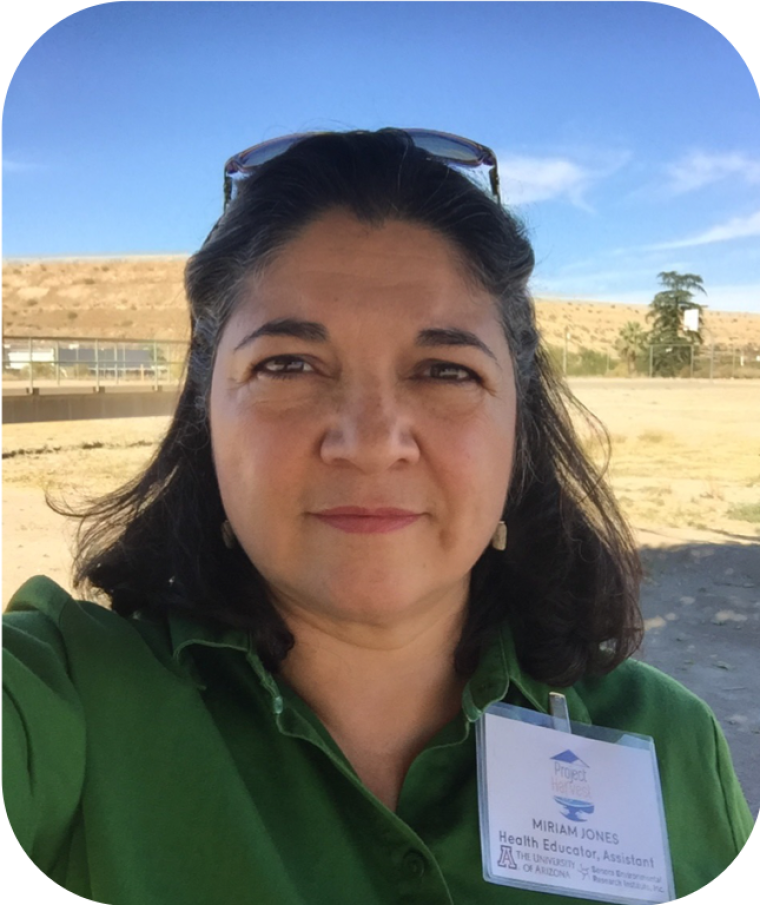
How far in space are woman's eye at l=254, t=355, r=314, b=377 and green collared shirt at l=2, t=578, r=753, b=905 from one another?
0.42m

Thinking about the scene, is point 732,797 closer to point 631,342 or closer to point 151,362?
point 631,342

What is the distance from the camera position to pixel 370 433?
42.2 inches

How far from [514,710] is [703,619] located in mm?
375

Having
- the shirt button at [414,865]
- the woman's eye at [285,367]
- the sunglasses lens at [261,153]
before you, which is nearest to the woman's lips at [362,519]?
the woman's eye at [285,367]

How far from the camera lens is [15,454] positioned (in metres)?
1.67

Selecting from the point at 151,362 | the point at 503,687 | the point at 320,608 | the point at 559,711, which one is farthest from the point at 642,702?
the point at 151,362

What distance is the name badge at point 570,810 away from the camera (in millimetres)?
1200

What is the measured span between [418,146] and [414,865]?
110 centimetres

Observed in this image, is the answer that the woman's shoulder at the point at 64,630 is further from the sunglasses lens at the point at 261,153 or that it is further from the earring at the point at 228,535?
the sunglasses lens at the point at 261,153

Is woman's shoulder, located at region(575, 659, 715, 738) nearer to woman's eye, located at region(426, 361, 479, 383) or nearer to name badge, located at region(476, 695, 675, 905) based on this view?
name badge, located at region(476, 695, 675, 905)

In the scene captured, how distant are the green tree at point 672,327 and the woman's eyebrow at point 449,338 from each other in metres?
0.38

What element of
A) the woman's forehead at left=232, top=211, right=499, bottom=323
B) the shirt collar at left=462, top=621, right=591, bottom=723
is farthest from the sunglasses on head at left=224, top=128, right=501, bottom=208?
the shirt collar at left=462, top=621, right=591, bottom=723

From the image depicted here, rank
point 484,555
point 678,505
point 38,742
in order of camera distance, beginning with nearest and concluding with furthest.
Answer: point 38,742 → point 678,505 → point 484,555

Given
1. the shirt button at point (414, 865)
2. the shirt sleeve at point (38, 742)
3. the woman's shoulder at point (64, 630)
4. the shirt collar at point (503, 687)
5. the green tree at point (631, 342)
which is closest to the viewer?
the shirt sleeve at point (38, 742)
